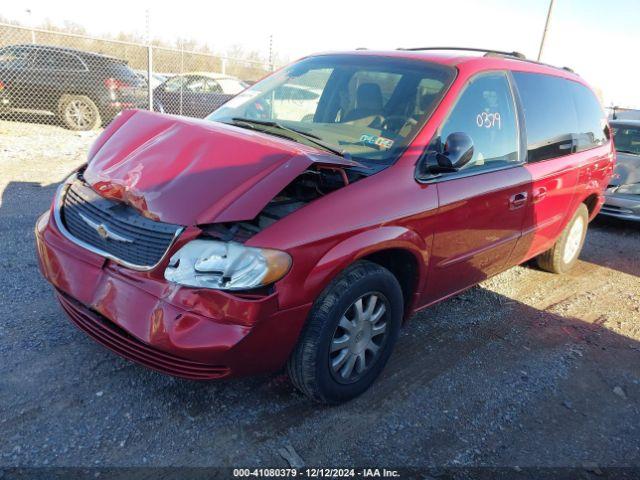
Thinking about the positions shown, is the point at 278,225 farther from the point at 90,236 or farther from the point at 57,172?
the point at 57,172

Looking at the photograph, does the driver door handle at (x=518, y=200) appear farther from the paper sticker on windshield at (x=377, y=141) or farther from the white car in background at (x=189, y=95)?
the white car in background at (x=189, y=95)

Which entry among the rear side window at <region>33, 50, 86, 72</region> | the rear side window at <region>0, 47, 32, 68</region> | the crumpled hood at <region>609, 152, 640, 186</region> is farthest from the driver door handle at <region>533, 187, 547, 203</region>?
the rear side window at <region>0, 47, 32, 68</region>

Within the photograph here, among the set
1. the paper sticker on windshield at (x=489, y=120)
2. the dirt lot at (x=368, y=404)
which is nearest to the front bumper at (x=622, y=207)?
the dirt lot at (x=368, y=404)

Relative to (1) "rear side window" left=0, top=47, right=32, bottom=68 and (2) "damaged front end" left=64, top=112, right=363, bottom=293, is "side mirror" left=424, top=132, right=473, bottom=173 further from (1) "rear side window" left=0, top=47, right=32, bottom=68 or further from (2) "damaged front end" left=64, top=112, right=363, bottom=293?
(1) "rear side window" left=0, top=47, right=32, bottom=68

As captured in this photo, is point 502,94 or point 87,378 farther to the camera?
point 502,94

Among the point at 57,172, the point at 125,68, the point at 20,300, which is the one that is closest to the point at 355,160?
the point at 20,300

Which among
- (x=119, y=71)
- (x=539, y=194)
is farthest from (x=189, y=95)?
(x=539, y=194)

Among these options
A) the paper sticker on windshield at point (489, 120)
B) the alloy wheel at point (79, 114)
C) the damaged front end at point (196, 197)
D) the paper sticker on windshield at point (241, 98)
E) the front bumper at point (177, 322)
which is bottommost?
the alloy wheel at point (79, 114)

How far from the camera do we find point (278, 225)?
2.41 metres

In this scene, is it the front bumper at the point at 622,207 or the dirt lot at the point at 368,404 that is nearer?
the dirt lot at the point at 368,404

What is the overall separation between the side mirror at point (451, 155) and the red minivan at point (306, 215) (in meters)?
0.01

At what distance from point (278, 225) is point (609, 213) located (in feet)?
22.5

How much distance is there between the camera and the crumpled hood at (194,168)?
2418 millimetres

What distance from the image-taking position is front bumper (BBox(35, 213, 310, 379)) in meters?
2.30
